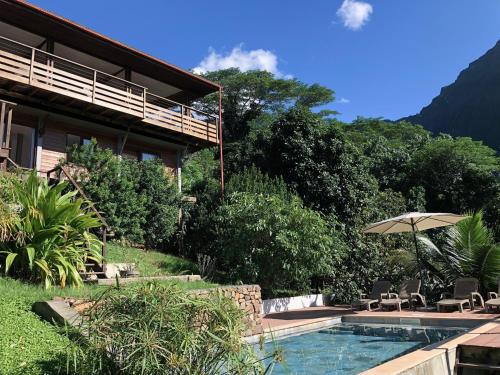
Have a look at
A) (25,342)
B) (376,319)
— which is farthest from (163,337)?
(376,319)

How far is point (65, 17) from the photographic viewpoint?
1553cm

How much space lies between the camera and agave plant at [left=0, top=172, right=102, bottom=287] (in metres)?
7.34

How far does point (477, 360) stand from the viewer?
595cm

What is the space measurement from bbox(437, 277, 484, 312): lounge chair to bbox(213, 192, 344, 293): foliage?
328cm

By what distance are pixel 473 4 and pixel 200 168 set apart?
20.2 meters

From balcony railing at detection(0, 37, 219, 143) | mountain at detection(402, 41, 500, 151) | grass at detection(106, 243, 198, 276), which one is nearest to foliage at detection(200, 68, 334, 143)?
balcony railing at detection(0, 37, 219, 143)

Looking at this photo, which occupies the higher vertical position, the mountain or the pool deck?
the mountain

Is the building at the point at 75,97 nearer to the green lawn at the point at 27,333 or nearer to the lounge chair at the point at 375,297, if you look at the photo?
the green lawn at the point at 27,333

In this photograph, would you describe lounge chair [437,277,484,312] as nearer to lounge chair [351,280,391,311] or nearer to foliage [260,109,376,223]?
lounge chair [351,280,391,311]

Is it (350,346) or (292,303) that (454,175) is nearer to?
(292,303)

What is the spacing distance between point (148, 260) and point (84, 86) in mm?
6585

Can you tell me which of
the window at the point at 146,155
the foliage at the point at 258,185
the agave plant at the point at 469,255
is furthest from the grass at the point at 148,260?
the agave plant at the point at 469,255

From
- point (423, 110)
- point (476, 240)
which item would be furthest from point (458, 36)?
point (423, 110)

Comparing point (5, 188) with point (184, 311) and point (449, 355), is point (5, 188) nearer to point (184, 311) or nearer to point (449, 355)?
point (184, 311)
